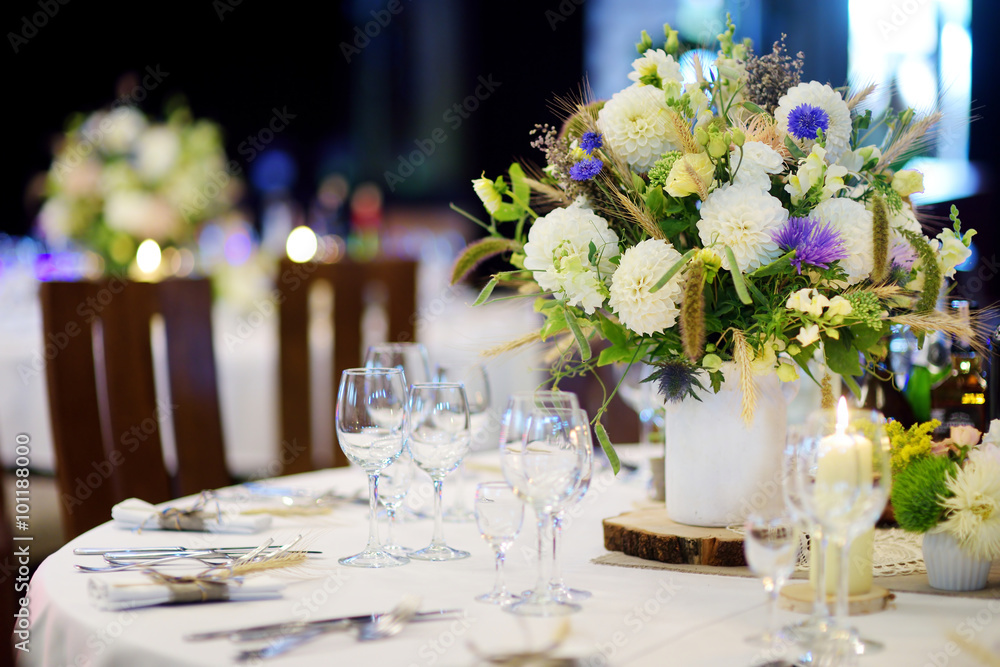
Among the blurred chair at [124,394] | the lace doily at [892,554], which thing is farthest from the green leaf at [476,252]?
the blurred chair at [124,394]

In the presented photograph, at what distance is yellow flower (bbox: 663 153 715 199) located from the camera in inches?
45.5

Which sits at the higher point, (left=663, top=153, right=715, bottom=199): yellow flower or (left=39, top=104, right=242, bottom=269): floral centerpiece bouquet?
(left=39, top=104, right=242, bottom=269): floral centerpiece bouquet

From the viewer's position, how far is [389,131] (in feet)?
24.7

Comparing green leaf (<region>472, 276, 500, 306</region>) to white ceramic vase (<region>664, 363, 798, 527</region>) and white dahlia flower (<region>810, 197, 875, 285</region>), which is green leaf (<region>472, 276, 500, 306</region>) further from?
white dahlia flower (<region>810, 197, 875, 285</region>)

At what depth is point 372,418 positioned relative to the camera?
1184mm

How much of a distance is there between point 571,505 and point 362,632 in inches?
10.2

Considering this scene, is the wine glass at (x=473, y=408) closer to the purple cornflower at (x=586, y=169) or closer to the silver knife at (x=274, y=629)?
the purple cornflower at (x=586, y=169)

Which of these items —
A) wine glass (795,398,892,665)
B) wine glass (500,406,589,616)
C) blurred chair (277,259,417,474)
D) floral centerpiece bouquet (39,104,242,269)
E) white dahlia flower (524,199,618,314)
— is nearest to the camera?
wine glass (795,398,892,665)

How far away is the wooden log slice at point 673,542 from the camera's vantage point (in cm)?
120

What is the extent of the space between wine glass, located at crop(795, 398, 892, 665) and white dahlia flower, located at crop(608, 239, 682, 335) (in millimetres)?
305

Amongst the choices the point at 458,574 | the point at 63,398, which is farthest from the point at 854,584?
the point at 63,398

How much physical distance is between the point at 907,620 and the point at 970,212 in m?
0.95

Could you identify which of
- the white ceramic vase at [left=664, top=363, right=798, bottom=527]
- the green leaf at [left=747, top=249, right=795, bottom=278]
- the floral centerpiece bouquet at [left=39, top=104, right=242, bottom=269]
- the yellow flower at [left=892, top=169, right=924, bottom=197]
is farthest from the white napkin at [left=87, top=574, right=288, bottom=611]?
the floral centerpiece bouquet at [left=39, top=104, right=242, bottom=269]

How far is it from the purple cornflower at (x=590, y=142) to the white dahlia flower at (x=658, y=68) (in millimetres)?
103
